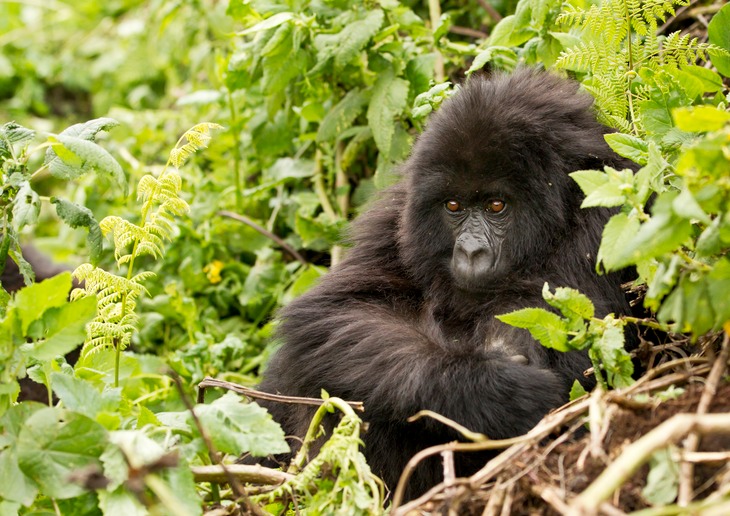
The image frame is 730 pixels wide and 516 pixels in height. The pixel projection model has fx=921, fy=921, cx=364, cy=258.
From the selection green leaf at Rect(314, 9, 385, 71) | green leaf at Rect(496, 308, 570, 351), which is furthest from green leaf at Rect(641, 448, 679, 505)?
green leaf at Rect(314, 9, 385, 71)

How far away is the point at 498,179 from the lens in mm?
3576

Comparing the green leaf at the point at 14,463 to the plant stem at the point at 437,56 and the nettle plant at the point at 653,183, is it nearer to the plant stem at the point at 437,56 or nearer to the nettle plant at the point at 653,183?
the nettle plant at the point at 653,183

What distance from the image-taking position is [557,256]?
3441 mm

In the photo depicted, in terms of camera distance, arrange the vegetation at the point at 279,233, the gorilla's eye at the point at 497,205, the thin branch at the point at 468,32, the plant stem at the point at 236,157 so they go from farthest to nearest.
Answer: the plant stem at the point at 236,157, the thin branch at the point at 468,32, the gorilla's eye at the point at 497,205, the vegetation at the point at 279,233

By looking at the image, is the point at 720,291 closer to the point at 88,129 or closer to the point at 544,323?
the point at 544,323

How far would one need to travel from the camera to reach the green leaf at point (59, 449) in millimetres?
2477

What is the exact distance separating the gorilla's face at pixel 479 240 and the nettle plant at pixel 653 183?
0.58m

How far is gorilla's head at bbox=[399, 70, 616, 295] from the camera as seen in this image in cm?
349

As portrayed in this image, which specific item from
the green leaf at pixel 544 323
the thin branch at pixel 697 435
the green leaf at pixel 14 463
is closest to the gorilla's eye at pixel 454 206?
the green leaf at pixel 544 323

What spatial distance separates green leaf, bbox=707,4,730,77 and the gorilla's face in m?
0.92

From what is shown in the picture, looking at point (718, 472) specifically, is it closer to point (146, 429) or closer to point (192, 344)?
point (146, 429)

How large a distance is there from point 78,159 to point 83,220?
0.21 metres

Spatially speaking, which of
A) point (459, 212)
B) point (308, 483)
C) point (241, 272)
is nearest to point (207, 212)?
point (241, 272)

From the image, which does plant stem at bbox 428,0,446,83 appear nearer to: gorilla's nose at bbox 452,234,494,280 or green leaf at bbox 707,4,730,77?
gorilla's nose at bbox 452,234,494,280
